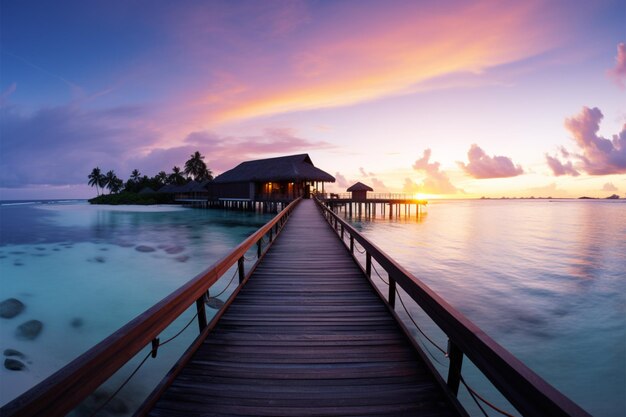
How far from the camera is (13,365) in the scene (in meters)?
6.95

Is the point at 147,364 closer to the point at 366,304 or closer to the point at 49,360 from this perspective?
the point at 49,360

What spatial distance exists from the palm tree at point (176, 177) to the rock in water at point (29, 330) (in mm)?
82055

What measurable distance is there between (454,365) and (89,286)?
1479cm

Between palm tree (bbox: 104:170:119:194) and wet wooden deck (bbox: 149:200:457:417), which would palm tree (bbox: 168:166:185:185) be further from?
wet wooden deck (bbox: 149:200:457:417)

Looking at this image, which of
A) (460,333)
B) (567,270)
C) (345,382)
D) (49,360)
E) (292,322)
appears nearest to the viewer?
(460,333)

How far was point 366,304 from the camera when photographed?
15.5 ft

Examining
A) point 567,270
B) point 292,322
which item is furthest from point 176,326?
point 567,270

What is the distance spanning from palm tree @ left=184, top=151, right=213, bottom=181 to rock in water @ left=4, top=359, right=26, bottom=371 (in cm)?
7696

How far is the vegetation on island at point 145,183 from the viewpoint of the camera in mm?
76938

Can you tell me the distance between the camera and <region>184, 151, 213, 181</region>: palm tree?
80.2 m

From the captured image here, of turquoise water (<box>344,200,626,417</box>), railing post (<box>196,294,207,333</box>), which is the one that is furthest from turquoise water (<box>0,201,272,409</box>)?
turquoise water (<box>344,200,626,417</box>)

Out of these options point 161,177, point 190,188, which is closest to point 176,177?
point 161,177

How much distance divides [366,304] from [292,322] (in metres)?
1.29

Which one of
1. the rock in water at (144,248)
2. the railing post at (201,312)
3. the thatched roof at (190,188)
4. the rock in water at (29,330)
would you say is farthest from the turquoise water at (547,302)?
the thatched roof at (190,188)
